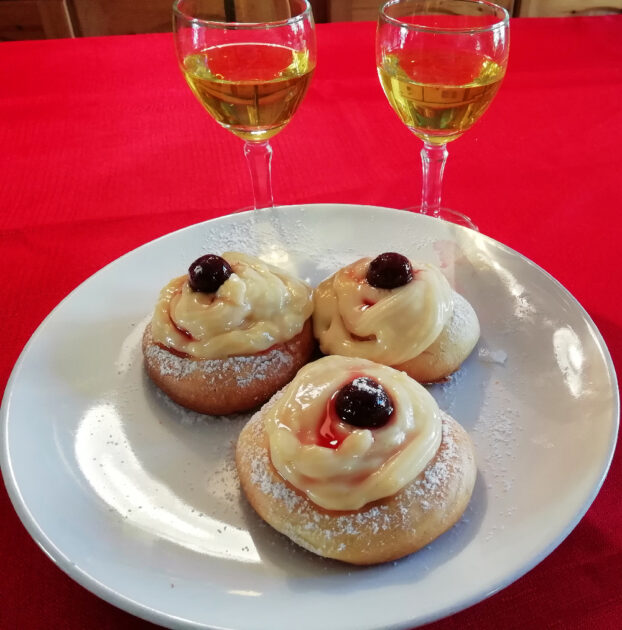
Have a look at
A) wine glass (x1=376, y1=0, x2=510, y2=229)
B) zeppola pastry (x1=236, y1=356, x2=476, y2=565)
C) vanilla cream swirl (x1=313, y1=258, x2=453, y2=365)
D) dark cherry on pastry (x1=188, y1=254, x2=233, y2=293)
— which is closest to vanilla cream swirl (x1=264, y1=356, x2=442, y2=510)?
zeppola pastry (x1=236, y1=356, x2=476, y2=565)

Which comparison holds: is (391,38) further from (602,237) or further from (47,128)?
(47,128)

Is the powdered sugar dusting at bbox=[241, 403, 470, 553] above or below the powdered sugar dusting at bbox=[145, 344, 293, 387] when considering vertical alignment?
above

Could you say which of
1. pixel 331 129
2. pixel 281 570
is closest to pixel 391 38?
pixel 331 129

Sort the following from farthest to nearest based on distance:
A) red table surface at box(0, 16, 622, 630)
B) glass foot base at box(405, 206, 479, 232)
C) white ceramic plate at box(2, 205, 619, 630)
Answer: glass foot base at box(405, 206, 479, 232) → red table surface at box(0, 16, 622, 630) → white ceramic plate at box(2, 205, 619, 630)

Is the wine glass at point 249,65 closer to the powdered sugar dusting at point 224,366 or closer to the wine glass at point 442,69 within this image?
the wine glass at point 442,69

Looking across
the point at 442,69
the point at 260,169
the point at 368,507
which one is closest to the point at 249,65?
the point at 260,169

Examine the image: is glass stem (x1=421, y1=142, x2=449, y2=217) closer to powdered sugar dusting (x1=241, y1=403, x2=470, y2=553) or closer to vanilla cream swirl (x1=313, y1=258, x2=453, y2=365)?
vanilla cream swirl (x1=313, y1=258, x2=453, y2=365)

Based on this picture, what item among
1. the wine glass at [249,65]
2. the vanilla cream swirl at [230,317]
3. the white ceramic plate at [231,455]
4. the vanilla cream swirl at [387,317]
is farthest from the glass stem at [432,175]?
the vanilla cream swirl at [230,317]
